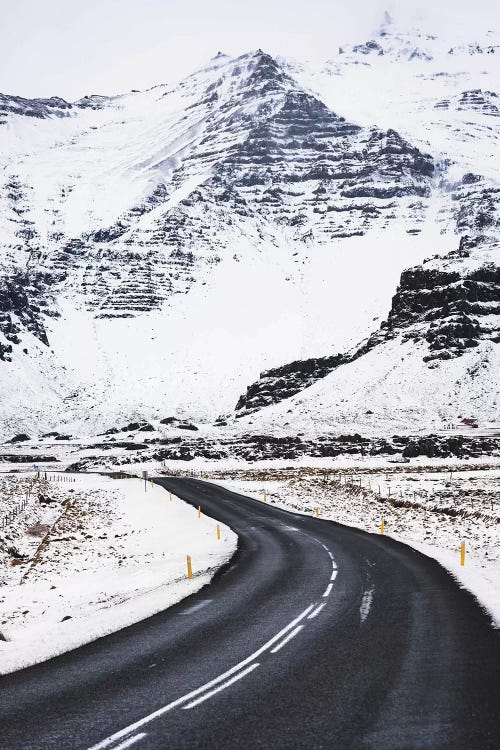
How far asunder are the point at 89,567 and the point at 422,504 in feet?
78.9

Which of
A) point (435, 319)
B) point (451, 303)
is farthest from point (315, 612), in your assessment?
point (451, 303)

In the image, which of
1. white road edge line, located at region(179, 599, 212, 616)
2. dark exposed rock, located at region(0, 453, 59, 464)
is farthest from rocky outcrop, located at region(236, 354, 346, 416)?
white road edge line, located at region(179, 599, 212, 616)

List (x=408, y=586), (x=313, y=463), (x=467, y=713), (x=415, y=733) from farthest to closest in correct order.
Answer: (x=313, y=463), (x=408, y=586), (x=467, y=713), (x=415, y=733)

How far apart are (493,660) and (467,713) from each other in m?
2.55

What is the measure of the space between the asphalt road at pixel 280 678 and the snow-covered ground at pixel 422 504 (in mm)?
2181

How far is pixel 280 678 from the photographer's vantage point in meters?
9.54

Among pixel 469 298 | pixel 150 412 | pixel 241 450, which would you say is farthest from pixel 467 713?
pixel 150 412

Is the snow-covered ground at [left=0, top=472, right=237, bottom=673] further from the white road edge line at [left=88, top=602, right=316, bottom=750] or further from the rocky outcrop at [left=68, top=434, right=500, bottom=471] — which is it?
the rocky outcrop at [left=68, top=434, right=500, bottom=471]

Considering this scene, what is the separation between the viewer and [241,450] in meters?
104

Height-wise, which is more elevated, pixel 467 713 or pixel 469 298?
pixel 469 298

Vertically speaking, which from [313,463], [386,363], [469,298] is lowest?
[313,463]

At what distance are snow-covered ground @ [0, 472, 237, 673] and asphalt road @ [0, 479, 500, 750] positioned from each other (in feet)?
2.27

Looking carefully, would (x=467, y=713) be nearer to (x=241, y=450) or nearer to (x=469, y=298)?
(x=241, y=450)

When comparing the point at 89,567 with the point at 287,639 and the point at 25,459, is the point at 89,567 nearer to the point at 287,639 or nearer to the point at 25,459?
the point at 287,639
